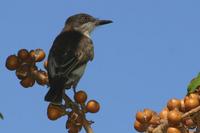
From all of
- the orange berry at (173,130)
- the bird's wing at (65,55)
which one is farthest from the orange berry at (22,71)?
the orange berry at (173,130)

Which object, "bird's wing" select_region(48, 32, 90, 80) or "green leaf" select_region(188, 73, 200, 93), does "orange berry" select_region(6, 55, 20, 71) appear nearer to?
"bird's wing" select_region(48, 32, 90, 80)

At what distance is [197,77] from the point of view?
364 cm

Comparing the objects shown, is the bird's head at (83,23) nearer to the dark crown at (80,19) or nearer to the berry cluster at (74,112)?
the dark crown at (80,19)

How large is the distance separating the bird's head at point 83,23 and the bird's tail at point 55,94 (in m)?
3.09

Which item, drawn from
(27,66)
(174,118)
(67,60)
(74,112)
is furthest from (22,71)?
(67,60)

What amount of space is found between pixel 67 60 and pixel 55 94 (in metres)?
1.66

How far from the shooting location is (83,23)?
8734mm

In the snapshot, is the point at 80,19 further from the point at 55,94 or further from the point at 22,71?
the point at 22,71

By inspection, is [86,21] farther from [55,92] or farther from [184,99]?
[184,99]

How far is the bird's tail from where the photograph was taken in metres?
4.28

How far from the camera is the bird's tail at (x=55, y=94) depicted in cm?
428

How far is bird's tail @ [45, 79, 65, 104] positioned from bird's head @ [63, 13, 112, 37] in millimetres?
3086

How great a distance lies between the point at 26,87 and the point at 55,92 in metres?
0.84

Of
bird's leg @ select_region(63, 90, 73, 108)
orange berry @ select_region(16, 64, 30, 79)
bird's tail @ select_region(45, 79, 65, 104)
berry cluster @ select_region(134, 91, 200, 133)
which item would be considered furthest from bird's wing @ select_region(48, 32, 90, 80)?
berry cluster @ select_region(134, 91, 200, 133)
